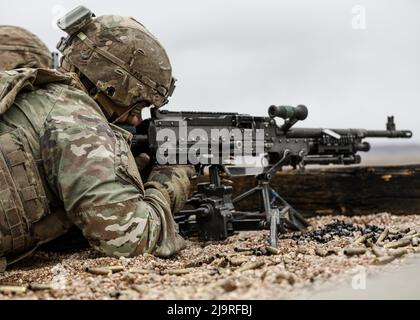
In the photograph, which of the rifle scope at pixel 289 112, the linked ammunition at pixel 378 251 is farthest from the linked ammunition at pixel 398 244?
the rifle scope at pixel 289 112

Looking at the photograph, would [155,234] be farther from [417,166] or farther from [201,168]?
[417,166]

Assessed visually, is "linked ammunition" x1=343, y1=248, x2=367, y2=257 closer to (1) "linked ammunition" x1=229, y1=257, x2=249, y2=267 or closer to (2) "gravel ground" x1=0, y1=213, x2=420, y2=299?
(2) "gravel ground" x1=0, y1=213, x2=420, y2=299

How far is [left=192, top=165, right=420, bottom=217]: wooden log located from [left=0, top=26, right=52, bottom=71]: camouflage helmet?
2306mm

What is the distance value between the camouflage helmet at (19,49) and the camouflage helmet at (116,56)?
1.58 meters

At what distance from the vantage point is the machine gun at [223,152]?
471cm

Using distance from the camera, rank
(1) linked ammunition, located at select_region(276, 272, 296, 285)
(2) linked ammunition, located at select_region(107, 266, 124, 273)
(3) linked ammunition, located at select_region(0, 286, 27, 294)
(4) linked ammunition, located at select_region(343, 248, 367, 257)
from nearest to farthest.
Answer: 1. (1) linked ammunition, located at select_region(276, 272, 296, 285)
2. (3) linked ammunition, located at select_region(0, 286, 27, 294)
3. (2) linked ammunition, located at select_region(107, 266, 124, 273)
4. (4) linked ammunition, located at select_region(343, 248, 367, 257)

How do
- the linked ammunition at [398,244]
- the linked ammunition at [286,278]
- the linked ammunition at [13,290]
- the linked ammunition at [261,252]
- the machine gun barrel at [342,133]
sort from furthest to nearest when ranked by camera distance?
the machine gun barrel at [342,133]
the linked ammunition at [261,252]
the linked ammunition at [398,244]
the linked ammunition at [13,290]
the linked ammunition at [286,278]

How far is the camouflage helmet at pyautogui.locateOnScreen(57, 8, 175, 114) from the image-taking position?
4258 millimetres

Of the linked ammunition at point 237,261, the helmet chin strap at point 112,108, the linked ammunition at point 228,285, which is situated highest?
the helmet chin strap at point 112,108

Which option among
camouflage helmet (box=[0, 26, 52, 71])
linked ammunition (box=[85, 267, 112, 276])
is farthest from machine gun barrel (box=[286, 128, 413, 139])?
linked ammunition (box=[85, 267, 112, 276])

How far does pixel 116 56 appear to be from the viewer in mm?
4262

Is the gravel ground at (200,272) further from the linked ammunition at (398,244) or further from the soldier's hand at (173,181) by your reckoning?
the soldier's hand at (173,181)

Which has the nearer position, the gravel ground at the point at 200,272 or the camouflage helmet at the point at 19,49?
the gravel ground at the point at 200,272

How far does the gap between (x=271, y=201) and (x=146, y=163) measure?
1459mm
